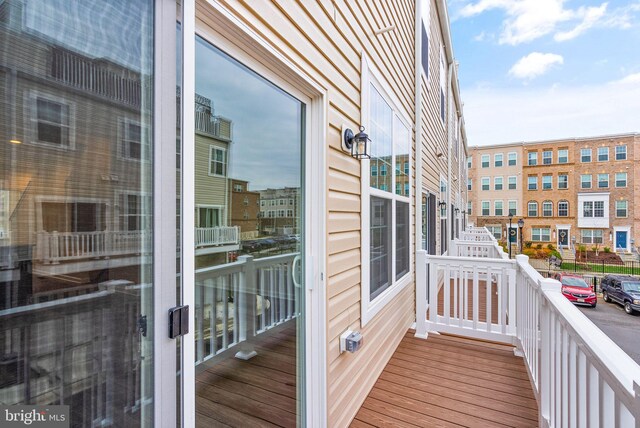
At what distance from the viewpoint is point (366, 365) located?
8.59 ft

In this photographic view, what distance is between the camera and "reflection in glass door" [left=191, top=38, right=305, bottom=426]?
3.87 ft

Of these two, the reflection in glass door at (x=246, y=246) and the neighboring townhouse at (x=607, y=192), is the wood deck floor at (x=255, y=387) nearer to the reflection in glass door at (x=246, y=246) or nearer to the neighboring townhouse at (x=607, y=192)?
the reflection in glass door at (x=246, y=246)

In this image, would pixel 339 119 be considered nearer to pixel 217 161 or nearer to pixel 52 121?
pixel 217 161

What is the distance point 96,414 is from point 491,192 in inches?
1101

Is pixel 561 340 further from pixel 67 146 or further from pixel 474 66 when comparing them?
pixel 474 66

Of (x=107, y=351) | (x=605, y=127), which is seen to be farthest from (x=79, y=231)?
(x=605, y=127)

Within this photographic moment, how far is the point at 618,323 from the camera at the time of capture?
26.0 feet

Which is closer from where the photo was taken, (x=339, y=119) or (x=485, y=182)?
(x=339, y=119)

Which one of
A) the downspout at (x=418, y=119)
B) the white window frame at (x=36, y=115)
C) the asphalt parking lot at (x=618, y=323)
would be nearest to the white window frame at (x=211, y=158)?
the white window frame at (x=36, y=115)

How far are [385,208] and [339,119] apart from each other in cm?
135

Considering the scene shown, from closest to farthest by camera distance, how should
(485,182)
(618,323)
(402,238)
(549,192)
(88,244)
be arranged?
(88,244) < (402,238) < (618,323) < (549,192) < (485,182)

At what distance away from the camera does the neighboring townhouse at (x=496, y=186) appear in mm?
23719

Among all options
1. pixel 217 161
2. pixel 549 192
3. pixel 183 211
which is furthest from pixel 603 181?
pixel 183 211

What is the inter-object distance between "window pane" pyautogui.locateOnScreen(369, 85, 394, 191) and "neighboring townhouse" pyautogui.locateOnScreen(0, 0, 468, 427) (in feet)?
1.18
